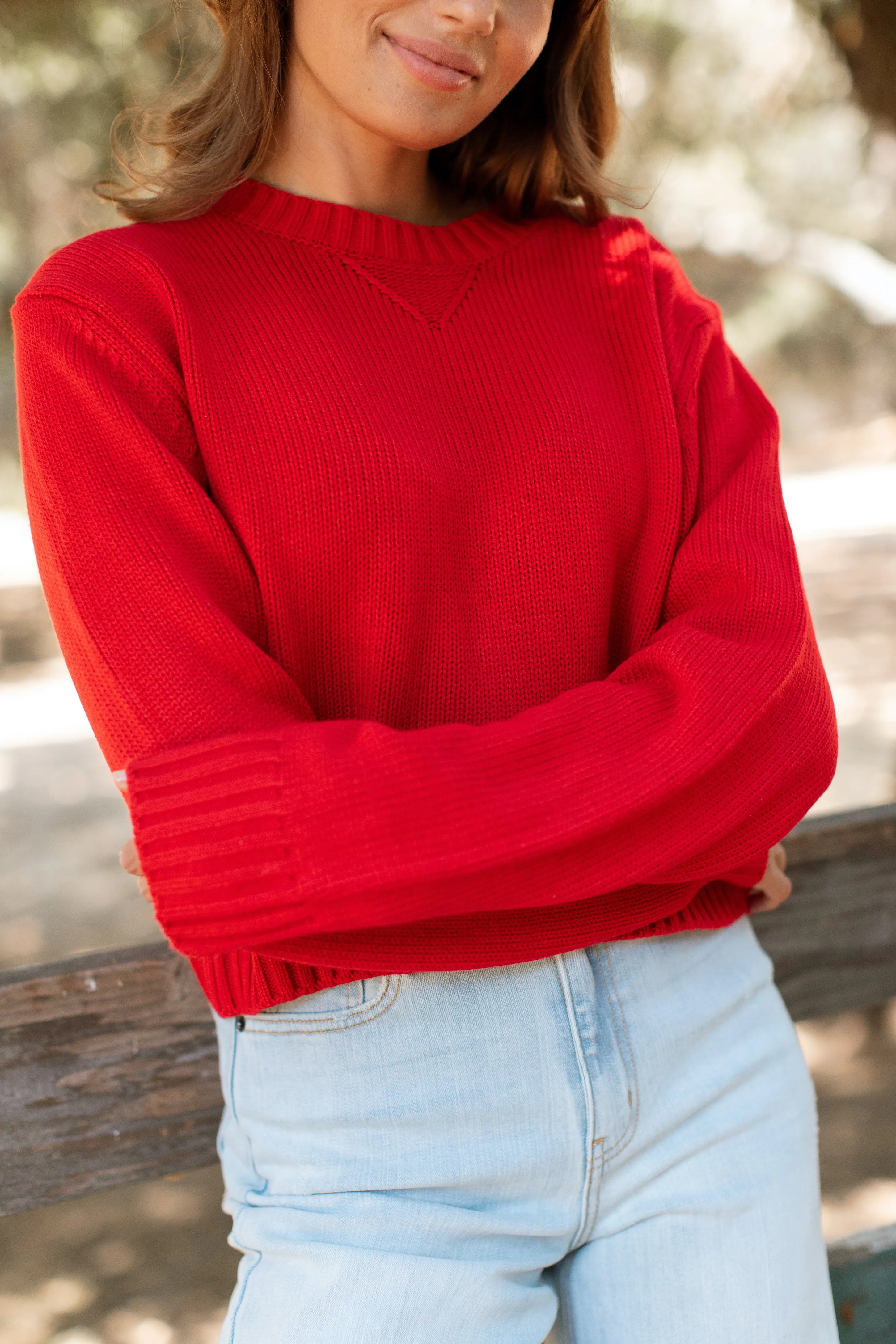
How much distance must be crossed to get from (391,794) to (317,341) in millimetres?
505

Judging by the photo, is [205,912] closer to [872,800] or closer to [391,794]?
[391,794]

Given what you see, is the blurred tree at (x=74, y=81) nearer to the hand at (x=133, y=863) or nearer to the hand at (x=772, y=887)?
the hand at (x=133, y=863)

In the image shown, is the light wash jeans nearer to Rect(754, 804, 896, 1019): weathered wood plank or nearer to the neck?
Rect(754, 804, 896, 1019): weathered wood plank

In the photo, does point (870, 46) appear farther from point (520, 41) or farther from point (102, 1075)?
point (102, 1075)

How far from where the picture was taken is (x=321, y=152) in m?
1.35

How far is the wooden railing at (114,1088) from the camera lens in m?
1.37

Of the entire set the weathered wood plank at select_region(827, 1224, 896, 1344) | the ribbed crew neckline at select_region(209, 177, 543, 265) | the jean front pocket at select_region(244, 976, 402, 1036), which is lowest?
the weathered wood plank at select_region(827, 1224, 896, 1344)

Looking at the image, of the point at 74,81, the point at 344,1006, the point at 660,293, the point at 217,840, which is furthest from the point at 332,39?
the point at 74,81

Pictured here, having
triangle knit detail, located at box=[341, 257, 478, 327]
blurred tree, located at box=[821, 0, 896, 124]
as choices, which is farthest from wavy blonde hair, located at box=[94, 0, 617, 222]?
blurred tree, located at box=[821, 0, 896, 124]

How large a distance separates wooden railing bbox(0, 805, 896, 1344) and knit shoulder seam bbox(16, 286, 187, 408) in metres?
0.66

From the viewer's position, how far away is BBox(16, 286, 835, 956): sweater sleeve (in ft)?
3.17

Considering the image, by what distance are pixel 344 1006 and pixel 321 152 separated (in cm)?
92

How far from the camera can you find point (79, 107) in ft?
19.9

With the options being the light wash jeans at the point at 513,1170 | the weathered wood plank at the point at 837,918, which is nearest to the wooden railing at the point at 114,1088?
the light wash jeans at the point at 513,1170
